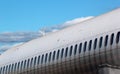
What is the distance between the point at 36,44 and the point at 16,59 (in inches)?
169

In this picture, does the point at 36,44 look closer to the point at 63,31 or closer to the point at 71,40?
the point at 63,31

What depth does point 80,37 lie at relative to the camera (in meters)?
27.9

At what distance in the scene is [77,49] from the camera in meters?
28.0

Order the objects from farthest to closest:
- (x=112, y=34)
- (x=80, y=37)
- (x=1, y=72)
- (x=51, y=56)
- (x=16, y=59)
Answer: (x=1, y=72) → (x=16, y=59) → (x=51, y=56) → (x=80, y=37) → (x=112, y=34)

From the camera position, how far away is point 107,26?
24.9 meters

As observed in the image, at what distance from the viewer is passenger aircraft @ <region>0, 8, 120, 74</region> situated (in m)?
24.2

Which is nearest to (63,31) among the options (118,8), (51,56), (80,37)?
(51,56)

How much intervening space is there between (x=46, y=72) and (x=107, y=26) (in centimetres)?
1002

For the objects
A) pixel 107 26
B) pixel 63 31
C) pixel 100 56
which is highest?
pixel 63 31

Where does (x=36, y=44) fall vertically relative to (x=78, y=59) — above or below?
above

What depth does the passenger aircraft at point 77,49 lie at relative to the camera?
24.2m

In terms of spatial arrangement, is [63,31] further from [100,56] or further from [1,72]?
[1,72]

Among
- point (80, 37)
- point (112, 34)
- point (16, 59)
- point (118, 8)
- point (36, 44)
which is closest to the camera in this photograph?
point (112, 34)

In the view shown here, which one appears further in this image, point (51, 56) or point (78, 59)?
point (51, 56)
